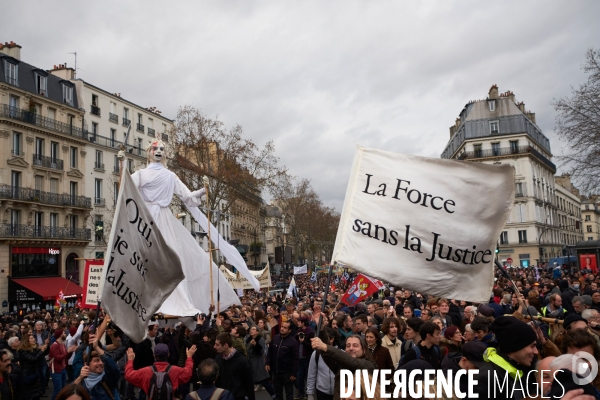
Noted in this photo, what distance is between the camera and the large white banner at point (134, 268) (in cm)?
562

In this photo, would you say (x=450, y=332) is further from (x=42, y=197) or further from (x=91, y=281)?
(x=42, y=197)

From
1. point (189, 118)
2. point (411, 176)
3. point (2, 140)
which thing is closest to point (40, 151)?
point (2, 140)

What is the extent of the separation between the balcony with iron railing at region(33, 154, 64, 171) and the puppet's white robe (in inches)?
1266

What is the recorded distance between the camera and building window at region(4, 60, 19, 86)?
36719 mm

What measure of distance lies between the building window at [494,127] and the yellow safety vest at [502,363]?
6551cm

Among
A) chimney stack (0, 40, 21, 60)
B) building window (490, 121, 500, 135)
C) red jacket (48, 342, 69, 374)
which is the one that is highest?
chimney stack (0, 40, 21, 60)

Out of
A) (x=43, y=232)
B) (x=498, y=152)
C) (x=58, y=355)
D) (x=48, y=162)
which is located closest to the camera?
(x=58, y=355)

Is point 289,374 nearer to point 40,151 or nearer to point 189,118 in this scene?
point 189,118

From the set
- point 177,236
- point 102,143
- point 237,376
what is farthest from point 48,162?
point 237,376

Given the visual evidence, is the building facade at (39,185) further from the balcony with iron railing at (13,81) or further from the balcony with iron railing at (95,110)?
the balcony with iron railing at (95,110)

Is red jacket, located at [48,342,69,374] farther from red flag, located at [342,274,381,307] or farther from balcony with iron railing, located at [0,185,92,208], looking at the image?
balcony with iron railing, located at [0,185,92,208]

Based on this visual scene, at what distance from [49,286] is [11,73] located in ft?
47.4

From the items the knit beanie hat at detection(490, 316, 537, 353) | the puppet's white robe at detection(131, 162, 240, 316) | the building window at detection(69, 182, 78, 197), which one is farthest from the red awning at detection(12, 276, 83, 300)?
the knit beanie hat at detection(490, 316, 537, 353)

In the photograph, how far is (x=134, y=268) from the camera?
594cm
